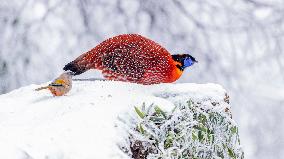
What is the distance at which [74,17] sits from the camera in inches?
238

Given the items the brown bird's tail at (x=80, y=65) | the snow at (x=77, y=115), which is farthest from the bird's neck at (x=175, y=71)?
the brown bird's tail at (x=80, y=65)

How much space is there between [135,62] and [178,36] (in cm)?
287

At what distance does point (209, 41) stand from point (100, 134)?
4000 mm

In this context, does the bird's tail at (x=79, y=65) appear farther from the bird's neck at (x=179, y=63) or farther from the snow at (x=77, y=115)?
the bird's neck at (x=179, y=63)

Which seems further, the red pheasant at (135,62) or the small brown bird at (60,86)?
the red pheasant at (135,62)

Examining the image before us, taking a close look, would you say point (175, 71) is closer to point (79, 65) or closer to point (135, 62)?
point (135, 62)

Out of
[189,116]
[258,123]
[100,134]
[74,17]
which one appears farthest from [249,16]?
[100,134]

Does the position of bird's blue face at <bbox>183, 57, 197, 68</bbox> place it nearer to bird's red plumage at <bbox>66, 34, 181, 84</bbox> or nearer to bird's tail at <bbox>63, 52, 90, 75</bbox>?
bird's red plumage at <bbox>66, 34, 181, 84</bbox>

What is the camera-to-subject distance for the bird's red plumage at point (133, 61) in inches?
131

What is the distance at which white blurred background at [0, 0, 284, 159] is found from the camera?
19.0 feet

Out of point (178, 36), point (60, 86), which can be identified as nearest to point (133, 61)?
point (60, 86)

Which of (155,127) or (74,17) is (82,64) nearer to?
(155,127)

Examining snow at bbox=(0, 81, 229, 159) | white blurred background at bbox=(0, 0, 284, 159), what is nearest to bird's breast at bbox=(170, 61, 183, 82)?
snow at bbox=(0, 81, 229, 159)

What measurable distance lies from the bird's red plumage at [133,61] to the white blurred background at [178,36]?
231 centimetres
